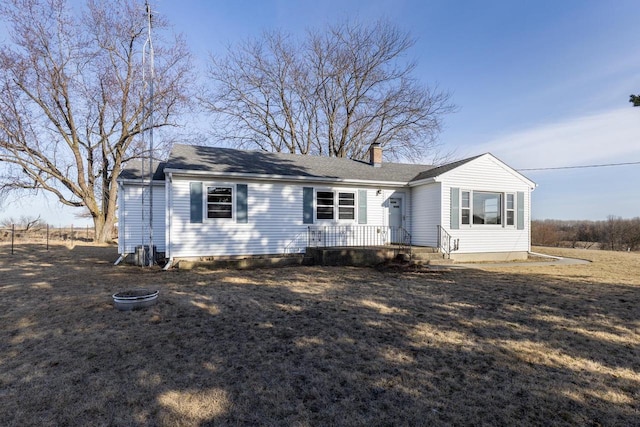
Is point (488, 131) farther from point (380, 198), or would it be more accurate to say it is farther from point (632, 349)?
point (632, 349)

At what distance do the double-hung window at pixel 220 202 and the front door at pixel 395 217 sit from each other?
624cm

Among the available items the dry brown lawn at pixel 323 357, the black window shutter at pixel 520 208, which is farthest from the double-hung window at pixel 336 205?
the black window shutter at pixel 520 208

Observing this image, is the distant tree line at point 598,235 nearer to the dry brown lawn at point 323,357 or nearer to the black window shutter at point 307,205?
the black window shutter at point 307,205

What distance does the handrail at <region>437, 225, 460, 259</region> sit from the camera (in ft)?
39.7

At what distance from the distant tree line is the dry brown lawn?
98.7ft

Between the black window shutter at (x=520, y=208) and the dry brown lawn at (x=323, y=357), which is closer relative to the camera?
the dry brown lawn at (x=323, y=357)

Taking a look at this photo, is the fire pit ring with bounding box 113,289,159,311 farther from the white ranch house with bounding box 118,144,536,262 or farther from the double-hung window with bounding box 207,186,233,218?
the double-hung window with bounding box 207,186,233,218

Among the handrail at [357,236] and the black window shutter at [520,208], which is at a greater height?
the black window shutter at [520,208]

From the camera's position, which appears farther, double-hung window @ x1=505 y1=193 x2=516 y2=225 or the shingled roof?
double-hung window @ x1=505 y1=193 x2=516 y2=225

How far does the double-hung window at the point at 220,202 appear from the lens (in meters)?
10.8

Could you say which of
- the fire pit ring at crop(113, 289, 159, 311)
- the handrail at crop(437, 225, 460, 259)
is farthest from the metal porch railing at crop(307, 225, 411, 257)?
the fire pit ring at crop(113, 289, 159, 311)

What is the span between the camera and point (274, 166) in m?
12.5

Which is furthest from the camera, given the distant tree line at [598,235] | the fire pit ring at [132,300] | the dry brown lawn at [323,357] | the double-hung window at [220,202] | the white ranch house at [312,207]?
the distant tree line at [598,235]

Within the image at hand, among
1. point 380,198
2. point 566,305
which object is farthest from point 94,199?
point 566,305
